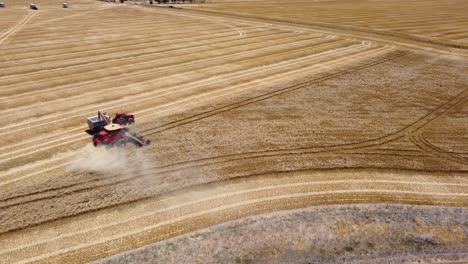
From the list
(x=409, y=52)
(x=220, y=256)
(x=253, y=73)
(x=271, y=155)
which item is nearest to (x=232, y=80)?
(x=253, y=73)

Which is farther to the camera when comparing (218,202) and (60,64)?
(60,64)

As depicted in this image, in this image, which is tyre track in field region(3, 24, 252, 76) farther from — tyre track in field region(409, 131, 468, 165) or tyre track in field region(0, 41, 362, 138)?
tyre track in field region(409, 131, 468, 165)

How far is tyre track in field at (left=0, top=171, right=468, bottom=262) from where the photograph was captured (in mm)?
13211

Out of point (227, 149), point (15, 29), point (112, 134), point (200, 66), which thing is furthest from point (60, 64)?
point (15, 29)

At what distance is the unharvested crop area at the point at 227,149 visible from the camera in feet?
46.3

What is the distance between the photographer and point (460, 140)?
861 inches

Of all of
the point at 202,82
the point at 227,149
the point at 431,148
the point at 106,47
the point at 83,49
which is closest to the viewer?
the point at 227,149

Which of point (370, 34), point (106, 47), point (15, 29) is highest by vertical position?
point (370, 34)

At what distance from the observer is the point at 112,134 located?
19.6 metres

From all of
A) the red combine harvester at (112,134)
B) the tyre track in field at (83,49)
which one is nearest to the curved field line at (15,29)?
the tyre track in field at (83,49)

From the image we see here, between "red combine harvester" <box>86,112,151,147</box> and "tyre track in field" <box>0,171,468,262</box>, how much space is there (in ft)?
19.1

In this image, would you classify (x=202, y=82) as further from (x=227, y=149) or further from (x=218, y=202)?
(x=218, y=202)

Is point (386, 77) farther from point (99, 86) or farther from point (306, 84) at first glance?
point (99, 86)

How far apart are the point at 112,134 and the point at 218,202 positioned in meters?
8.51
